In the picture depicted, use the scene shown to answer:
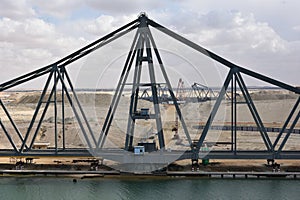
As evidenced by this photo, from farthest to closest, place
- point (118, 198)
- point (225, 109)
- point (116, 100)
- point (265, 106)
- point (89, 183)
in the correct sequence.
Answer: point (265, 106), point (225, 109), point (116, 100), point (89, 183), point (118, 198)

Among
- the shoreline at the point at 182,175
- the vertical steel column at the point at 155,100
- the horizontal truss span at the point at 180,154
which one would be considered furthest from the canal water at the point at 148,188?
the vertical steel column at the point at 155,100

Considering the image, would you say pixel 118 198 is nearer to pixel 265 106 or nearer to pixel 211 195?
pixel 211 195

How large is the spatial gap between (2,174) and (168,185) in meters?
15.8

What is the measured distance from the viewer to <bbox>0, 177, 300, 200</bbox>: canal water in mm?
33875

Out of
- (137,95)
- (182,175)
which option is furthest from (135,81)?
(182,175)

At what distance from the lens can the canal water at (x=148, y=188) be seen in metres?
33.9

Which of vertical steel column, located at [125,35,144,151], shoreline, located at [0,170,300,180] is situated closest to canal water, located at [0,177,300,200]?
shoreline, located at [0,170,300,180]

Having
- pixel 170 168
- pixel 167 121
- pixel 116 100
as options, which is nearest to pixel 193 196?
pixel 170 168

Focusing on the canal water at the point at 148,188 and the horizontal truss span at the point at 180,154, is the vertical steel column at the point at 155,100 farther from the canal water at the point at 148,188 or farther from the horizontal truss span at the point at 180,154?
the canal water at the point at 148,188

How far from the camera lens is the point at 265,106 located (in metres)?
130

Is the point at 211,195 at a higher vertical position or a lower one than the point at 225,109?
lower

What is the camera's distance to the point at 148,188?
35.3 metres

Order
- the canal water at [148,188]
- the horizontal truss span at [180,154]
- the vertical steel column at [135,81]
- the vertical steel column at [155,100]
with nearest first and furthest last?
the canal water at [148,188] → the vertical steel column at [155,100] → the horizontal truss span at [180,154] → the vertical steel column at [135,81]

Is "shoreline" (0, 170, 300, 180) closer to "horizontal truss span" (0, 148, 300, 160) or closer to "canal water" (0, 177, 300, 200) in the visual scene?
"canal water" (0, 177, 300, 200)
